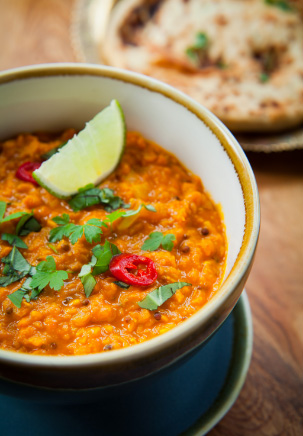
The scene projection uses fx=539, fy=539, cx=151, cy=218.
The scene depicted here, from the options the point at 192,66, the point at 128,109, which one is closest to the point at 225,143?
the point at 128,109

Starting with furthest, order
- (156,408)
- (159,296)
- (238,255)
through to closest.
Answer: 1. (156,408)
2. (159,296)
3. (238,255)

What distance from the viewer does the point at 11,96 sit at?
2107 mm

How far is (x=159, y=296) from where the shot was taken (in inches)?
68.9

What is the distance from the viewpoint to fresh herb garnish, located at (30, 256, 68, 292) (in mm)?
1744

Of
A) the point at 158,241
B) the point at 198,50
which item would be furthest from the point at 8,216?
Answer: the point at 198,50

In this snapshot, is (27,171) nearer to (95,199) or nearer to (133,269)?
(95,199)

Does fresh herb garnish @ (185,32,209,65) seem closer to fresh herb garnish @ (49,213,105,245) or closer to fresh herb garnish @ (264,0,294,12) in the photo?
fresh herb garnish @ (264,0,294,12)

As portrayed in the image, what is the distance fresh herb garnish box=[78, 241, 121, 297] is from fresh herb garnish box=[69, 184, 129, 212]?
8.1 inches

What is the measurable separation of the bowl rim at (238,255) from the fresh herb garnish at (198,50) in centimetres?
141

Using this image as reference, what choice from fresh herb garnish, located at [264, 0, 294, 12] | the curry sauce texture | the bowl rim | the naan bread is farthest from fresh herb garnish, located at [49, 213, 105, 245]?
fresh herb garnish, located at [264, 0, 294, 12]

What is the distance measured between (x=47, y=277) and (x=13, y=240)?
9.1 inches

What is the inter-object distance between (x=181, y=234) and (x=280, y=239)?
0.98 m

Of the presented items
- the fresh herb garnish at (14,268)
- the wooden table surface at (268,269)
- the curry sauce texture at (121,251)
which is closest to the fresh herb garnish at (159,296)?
the curry sauce texture at (121,251)

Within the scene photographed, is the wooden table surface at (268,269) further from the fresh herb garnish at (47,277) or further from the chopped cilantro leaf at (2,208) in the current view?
the chopped cilantro leaf at (2,208)
